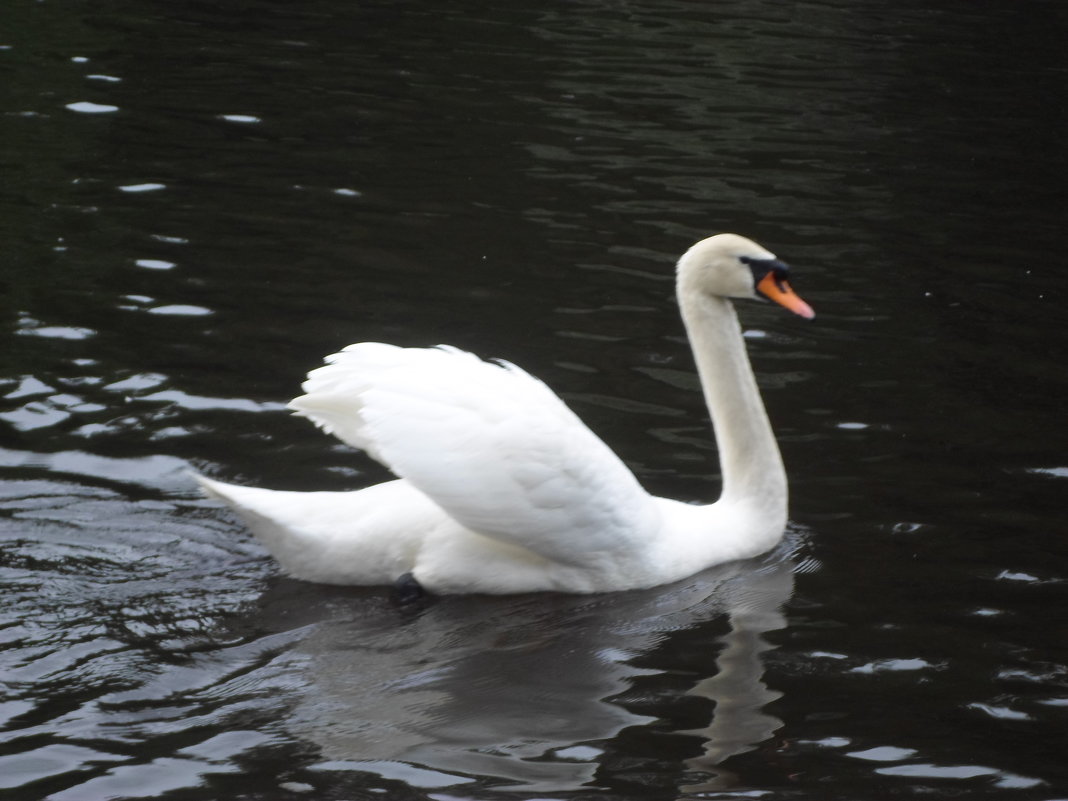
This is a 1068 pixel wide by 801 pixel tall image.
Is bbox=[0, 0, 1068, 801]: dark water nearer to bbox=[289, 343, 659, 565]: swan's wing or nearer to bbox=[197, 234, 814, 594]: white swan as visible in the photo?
bbox=[197, 234, 814, 594]: white swan

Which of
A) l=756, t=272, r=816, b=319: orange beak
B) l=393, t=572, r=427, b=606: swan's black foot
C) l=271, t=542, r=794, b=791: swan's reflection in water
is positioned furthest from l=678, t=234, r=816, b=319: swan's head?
l=393, t=572, r=427, b=606: swan's black foot

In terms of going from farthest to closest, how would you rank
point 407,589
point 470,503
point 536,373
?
point 536,373 → point 407,589 → point 470,503

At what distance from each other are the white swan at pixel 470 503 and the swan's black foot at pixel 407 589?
0.03 metres

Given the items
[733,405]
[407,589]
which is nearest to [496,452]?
[407,589]

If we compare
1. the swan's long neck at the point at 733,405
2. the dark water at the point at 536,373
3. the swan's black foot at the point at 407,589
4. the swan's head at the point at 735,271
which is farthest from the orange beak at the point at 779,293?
the swan's black foot at the point at 407,589

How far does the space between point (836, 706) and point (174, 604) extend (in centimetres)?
236

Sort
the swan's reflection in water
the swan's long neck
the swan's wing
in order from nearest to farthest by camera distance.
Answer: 1. the swan's reflection in water
2. the swan's wing
3. the swan's long neck

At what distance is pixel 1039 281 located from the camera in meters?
9.92

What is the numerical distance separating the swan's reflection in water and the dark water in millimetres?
17

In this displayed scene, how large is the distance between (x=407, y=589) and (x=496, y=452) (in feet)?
2.07

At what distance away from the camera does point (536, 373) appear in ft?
26.8

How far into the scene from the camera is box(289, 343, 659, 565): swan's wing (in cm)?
570

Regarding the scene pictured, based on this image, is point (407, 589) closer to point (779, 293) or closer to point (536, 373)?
point (779, 293)

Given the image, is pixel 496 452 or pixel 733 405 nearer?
pixel 496 452
